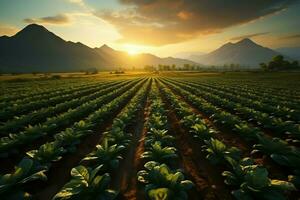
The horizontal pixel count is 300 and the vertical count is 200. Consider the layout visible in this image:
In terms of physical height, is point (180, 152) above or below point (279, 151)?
below

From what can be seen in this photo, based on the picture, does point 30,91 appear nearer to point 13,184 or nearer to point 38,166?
point 38,166

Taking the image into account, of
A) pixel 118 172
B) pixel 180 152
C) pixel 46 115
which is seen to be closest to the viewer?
pixel 118 172

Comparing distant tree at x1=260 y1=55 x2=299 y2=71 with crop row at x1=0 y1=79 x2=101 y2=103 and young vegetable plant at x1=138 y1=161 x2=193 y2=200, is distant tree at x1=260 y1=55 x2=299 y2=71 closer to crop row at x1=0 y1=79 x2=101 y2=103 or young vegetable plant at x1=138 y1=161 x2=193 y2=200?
crop row at x1=0 y1=79 x2=101 y2=103

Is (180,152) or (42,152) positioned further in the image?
(180,152)

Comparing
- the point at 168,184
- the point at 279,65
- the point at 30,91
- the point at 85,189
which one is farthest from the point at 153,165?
the point at 279,65

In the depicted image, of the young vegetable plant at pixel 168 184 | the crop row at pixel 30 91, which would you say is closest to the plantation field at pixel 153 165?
the young vegetable plant at pixel 168 184

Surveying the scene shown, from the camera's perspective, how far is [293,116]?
986cm

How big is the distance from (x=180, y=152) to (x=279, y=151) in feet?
9.73

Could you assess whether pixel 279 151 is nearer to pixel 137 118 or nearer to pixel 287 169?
pixel 287 169

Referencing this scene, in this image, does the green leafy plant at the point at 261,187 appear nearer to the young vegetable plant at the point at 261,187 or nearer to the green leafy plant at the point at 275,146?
the young vegetable plant at the point at 261,187

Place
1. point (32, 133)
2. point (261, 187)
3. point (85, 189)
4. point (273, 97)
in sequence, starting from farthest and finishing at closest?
point (273, 97) < point (32, 133) < point (85, 189) < point (261, 187)

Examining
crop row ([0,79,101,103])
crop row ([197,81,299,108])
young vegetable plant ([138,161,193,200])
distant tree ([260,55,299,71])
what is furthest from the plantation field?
distant tree ([260,55,299,71])

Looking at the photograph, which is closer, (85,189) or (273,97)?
(85,189)

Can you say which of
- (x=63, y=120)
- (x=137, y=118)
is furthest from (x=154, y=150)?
(x=137, y=118)
